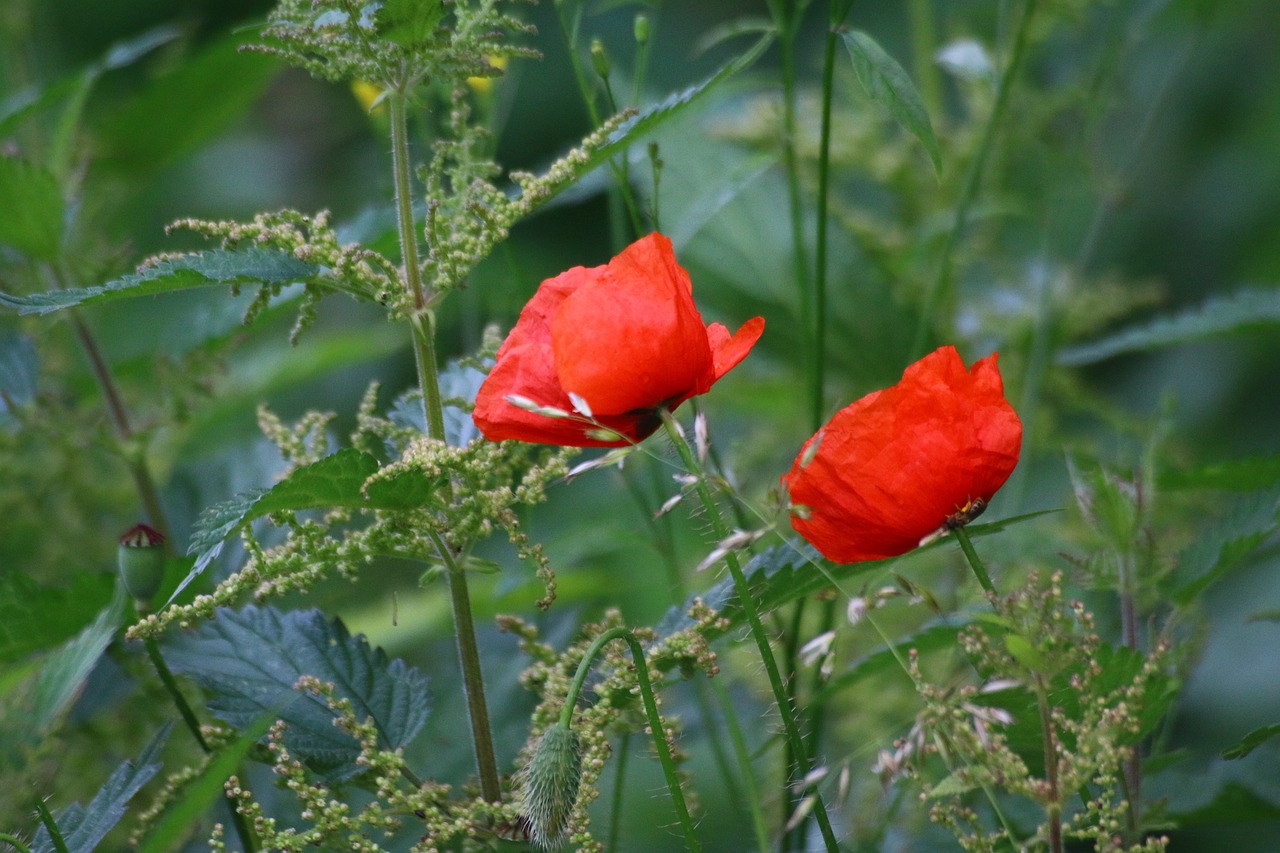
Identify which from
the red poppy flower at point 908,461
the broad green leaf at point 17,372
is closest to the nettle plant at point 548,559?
the red poppy flower at point 908,461

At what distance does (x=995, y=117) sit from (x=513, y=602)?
62 centimetres

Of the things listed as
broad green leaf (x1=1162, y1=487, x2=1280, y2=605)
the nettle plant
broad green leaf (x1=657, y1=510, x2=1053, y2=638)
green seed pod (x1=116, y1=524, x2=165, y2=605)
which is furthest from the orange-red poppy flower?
broad green leaf (x1=1162, y1=487, x2=1280, y2=605)

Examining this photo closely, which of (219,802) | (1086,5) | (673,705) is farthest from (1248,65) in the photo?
(219,802)

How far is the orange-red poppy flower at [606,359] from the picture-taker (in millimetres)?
558

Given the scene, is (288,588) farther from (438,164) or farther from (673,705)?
(673,705)

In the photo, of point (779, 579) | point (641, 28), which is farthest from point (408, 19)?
point (779, 579)

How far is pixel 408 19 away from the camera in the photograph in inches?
23.4

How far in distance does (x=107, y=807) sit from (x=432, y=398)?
28 centimetres

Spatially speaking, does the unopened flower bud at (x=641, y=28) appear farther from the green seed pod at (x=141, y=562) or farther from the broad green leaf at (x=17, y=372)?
the broad green leaf at (x=17, y=372)

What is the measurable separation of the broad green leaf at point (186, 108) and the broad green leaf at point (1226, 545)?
0.86 meters

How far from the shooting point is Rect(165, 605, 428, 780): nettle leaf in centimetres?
67

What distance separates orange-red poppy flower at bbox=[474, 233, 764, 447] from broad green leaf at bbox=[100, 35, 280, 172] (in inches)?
25.7

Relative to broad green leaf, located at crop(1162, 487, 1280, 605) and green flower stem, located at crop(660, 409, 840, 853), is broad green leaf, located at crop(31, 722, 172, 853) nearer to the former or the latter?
green flower stem, located at crop(660, 409, 840, 853)

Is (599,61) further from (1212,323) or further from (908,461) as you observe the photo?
(1212,323)
